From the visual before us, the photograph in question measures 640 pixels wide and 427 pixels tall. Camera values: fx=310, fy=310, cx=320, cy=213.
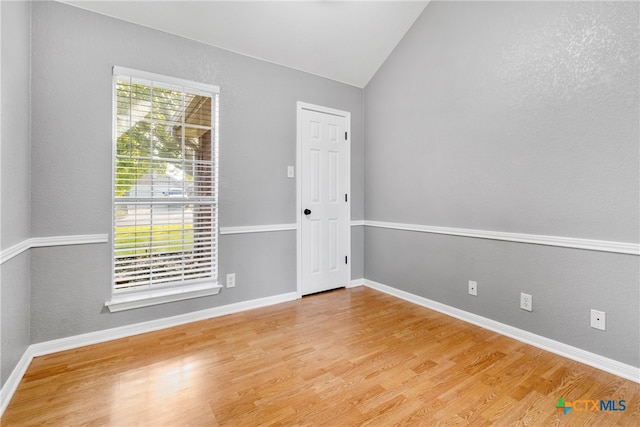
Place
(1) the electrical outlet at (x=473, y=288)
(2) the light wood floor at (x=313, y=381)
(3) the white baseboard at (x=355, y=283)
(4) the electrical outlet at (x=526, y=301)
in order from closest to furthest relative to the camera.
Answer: (2) the light wood floor at (x=313, y=381), (4) the electrical outlet at (x=526, y=301), (1) the electrical outlet at (x=473, y=288), (3) the white baseboard at (x=355, y=283)

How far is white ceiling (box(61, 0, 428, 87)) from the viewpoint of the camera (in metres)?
2.49

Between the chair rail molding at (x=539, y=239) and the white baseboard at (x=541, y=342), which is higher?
the chair rail molding at (x=539, y=239)

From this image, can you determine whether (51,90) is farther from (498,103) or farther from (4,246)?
(498,103)

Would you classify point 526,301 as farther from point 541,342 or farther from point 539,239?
point 539,239

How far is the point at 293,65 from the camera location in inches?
128

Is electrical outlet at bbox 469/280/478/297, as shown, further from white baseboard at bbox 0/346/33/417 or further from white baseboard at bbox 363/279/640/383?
white baseboard at bbox 0/346/33/417

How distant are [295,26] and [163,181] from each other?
1.86 meters

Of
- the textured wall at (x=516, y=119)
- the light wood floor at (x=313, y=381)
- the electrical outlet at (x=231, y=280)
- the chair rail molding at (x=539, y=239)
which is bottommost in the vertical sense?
the light wood floor at (x=313, y=381)

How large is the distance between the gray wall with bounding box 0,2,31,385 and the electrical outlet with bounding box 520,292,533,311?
3.34m

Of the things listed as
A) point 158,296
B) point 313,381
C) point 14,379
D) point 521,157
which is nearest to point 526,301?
point 521,157

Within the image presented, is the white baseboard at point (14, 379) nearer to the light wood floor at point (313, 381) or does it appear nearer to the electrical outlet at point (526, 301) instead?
the light wood floor at point (313, 381)

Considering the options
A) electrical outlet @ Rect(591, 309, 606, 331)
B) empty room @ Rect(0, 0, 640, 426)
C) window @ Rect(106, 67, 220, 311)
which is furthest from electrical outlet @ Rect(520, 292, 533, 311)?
window @ Rect(106, 67, 220, 311)

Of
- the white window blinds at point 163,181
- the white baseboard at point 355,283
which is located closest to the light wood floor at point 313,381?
the white window blinds at point 163,181

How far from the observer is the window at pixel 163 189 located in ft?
8.10
